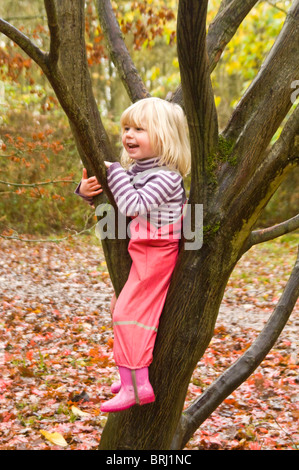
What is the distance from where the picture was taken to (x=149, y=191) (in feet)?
5.95

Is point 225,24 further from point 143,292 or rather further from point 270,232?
point 143,292

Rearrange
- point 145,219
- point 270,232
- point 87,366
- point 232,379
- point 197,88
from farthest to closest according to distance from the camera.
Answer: point 87,366
point 232,379
point 270,232
point 145,219
point 197,88

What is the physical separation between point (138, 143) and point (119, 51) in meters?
0.70

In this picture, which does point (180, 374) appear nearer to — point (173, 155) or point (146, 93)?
point (173, 155)

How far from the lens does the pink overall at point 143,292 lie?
1782mm

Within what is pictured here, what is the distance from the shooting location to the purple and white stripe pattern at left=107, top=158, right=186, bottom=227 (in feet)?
5.77

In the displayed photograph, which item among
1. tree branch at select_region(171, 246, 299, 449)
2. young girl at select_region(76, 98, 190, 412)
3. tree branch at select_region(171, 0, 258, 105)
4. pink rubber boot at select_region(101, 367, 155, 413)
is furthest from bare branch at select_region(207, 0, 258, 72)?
pink rubber boot at select_region(101, 367, 155, 413)

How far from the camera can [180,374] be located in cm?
181

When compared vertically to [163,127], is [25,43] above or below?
above

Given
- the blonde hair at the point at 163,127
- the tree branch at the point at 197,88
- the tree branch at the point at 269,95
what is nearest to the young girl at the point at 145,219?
the blonde hair at the point at 163,127

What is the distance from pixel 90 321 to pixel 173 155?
187 inches

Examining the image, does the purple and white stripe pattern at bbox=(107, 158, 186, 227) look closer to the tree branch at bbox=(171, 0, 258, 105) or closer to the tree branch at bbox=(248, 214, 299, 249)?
the tree branch at bbox=(248, 214, 299, 249)

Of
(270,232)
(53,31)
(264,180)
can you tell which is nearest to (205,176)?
(264,180)
